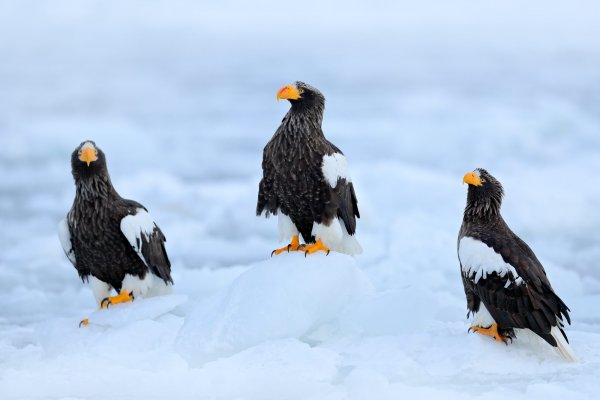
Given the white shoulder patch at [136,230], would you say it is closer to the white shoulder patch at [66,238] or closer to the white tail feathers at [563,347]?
the white shoulder patch at [66,238]

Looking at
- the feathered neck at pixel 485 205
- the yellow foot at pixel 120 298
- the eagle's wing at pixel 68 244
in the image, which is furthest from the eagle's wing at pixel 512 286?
the eagle's wing at pixel 68 244

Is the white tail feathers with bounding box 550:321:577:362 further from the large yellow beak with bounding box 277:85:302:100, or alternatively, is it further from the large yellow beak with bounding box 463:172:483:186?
the large yellow beak with bounding box 277:85:302:100

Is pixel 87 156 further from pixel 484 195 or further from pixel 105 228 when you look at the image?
pixel 484 195

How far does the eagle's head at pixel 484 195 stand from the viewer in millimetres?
8914

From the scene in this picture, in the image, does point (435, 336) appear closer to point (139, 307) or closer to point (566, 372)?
point (566, 372)

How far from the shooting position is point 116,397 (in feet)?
27.6

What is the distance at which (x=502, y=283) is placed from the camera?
325 inches

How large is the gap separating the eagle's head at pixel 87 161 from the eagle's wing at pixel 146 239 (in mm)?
594

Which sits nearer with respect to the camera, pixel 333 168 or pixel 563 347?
pixel 563 347

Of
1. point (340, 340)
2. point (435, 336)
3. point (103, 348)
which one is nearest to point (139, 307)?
point (103, 348)

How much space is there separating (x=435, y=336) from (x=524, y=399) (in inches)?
58.5

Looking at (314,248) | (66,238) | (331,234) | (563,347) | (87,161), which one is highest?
(87,161)

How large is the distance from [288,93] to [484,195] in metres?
2.30

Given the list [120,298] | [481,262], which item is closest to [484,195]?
[481,262]
